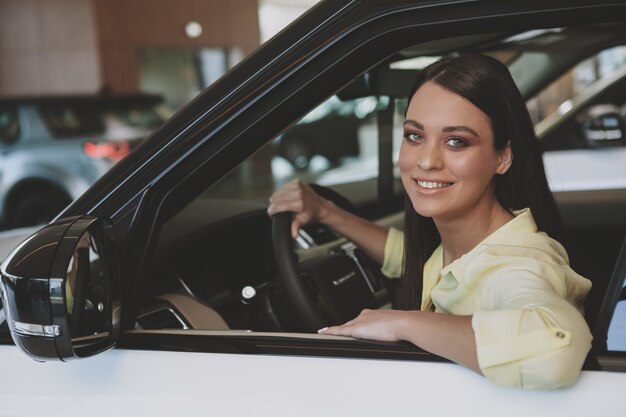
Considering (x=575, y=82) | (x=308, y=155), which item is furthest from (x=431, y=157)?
(x=308, y=155)

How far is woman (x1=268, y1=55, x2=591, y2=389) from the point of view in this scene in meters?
1.08

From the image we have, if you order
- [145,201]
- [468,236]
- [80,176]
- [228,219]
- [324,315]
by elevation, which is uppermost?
[145,201]

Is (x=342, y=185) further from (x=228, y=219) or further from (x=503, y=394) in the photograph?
(x=503, y=394)

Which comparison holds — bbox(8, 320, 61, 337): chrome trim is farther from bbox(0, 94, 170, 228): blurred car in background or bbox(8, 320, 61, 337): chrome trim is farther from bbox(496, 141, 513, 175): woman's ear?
bbox(0, 94, 170, 228): blurred car in background

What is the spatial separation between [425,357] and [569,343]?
8.2 inches

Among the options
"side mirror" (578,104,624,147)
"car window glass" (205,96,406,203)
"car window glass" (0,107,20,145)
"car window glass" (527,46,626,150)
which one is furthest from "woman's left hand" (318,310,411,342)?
"car window glass" (0,107,20,145)

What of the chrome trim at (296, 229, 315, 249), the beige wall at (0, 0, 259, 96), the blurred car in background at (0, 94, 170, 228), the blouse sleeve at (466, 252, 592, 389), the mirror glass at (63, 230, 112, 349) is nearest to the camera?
the blouse sleeve at (466, 252, 592, 389)

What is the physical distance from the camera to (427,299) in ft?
5.28

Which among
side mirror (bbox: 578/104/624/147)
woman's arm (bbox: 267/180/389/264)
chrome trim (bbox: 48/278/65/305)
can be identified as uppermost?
chrome trim (bbox: 48/278/65/305)

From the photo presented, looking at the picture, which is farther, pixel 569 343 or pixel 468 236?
pixel 468 236

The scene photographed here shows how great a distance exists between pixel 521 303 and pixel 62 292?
662mm

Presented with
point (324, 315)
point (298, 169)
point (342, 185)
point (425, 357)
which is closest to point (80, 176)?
point (298, 169)

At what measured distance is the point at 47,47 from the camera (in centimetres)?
1431

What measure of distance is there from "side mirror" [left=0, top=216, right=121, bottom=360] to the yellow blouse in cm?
56
